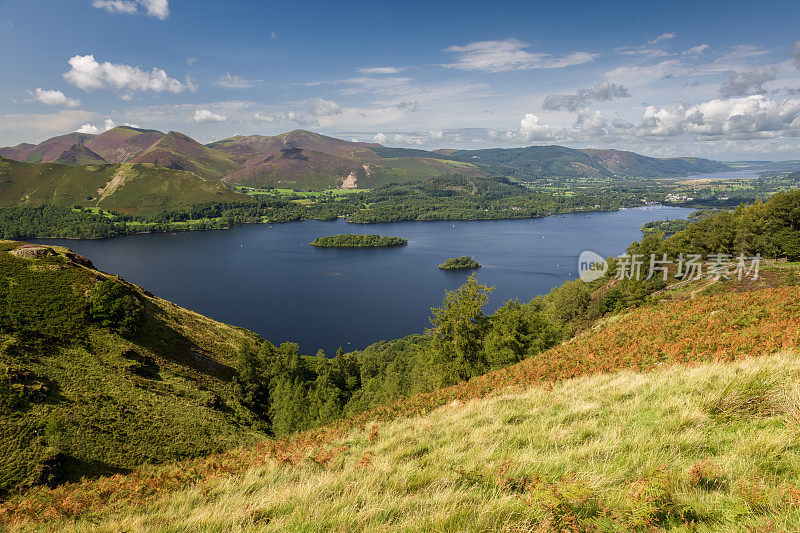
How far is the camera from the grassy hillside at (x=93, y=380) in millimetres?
26703

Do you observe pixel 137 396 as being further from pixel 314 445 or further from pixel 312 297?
pixel 312 297

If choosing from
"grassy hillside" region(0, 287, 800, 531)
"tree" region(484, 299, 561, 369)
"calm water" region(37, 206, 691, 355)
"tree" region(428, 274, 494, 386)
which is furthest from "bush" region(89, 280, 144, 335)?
"calm water" region(37, 206, 691, 355)

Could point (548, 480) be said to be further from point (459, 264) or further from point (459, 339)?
point (459, 264)

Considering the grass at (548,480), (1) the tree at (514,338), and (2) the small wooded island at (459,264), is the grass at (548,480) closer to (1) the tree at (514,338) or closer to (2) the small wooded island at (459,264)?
(1) the tree at (514,338)

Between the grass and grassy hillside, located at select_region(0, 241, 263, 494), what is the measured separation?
91.4ft

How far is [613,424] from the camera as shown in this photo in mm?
7188

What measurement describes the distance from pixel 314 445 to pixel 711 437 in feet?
29.4

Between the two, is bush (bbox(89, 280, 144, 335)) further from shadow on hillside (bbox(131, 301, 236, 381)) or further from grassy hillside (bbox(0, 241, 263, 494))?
shadow on hillside (bbox(131, 301, 236, 381))

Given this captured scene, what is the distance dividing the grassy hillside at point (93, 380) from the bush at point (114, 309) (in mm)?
124

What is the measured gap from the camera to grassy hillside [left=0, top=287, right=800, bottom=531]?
4.08 m

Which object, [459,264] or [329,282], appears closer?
[329,282]

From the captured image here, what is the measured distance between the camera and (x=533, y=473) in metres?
5.21

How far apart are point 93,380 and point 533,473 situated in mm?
42614

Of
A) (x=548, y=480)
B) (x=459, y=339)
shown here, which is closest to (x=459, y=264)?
(x=459, y=339)
